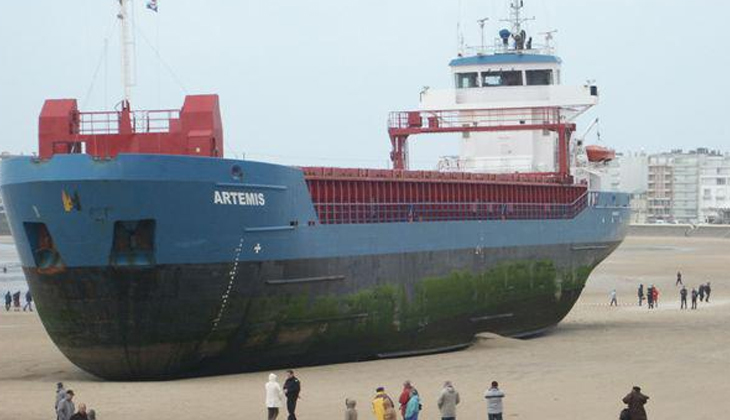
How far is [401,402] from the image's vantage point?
18.3 metres

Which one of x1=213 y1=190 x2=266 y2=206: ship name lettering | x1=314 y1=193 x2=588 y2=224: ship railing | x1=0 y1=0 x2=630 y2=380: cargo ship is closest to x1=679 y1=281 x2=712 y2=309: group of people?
x1=314 y1=193 x2=588 y2=224: ship railing

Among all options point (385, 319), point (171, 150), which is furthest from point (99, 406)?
point (385, 319)

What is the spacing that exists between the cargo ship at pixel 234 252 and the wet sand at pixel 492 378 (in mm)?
727

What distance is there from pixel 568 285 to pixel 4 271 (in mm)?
46654

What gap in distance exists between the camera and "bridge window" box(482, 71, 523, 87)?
42875 millimetres

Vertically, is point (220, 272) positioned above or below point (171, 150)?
below

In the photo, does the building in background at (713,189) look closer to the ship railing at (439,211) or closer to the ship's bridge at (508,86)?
the ship's bridge at (508,86)

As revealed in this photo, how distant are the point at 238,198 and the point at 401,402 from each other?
6988 mm

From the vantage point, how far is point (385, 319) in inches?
1120

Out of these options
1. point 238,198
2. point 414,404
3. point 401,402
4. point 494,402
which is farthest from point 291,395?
point 238,198

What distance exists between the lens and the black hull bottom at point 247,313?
77.1 ft

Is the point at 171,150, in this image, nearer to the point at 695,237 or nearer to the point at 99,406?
the point at 99,406

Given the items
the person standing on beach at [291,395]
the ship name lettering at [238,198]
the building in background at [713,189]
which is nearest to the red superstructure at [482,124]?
the ship name lettering at [238,198]

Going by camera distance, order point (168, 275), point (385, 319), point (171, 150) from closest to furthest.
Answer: point (168, 275) → point (171, 150) → point (385, 319)
